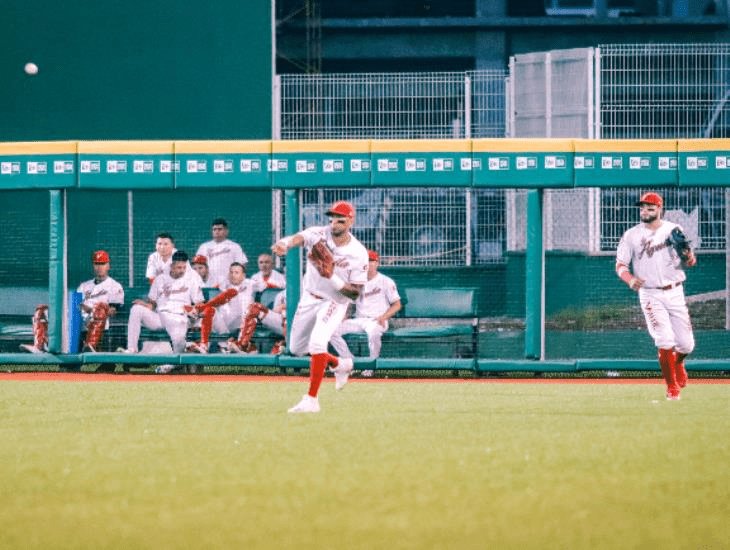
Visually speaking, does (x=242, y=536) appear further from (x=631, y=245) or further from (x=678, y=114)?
(x=678, y=114)

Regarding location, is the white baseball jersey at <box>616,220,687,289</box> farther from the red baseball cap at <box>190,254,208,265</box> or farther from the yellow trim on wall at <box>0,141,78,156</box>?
the yellow trim on wall at <box>0,141,78,156</box>

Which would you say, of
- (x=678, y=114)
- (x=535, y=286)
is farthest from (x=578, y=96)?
(x=535, y=286)

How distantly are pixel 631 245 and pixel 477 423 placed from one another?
10.1 ft

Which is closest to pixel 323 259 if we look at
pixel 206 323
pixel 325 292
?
pixel 325 292

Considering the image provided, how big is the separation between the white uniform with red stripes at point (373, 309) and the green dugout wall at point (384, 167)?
1.08 meters

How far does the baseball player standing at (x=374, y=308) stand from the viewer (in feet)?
49.1

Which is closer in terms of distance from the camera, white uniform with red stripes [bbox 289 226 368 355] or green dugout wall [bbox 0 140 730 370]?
white uniform with red stripes [bbox 289 226 368 355]

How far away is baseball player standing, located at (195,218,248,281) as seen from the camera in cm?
1563

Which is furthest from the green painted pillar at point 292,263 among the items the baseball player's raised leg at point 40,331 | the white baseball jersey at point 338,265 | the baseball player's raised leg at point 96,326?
the white baseball jersey at point 338,265

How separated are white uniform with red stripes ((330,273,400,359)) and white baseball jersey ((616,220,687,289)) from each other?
12.2 ft

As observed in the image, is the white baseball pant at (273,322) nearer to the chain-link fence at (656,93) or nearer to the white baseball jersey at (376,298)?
the white baseball jersey at (376,298)

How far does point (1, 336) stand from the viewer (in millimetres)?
15578

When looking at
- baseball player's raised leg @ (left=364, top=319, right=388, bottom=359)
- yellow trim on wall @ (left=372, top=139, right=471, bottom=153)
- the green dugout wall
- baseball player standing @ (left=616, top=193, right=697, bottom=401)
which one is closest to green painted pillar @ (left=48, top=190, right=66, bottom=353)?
the green dugout wall

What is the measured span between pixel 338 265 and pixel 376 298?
444cm
